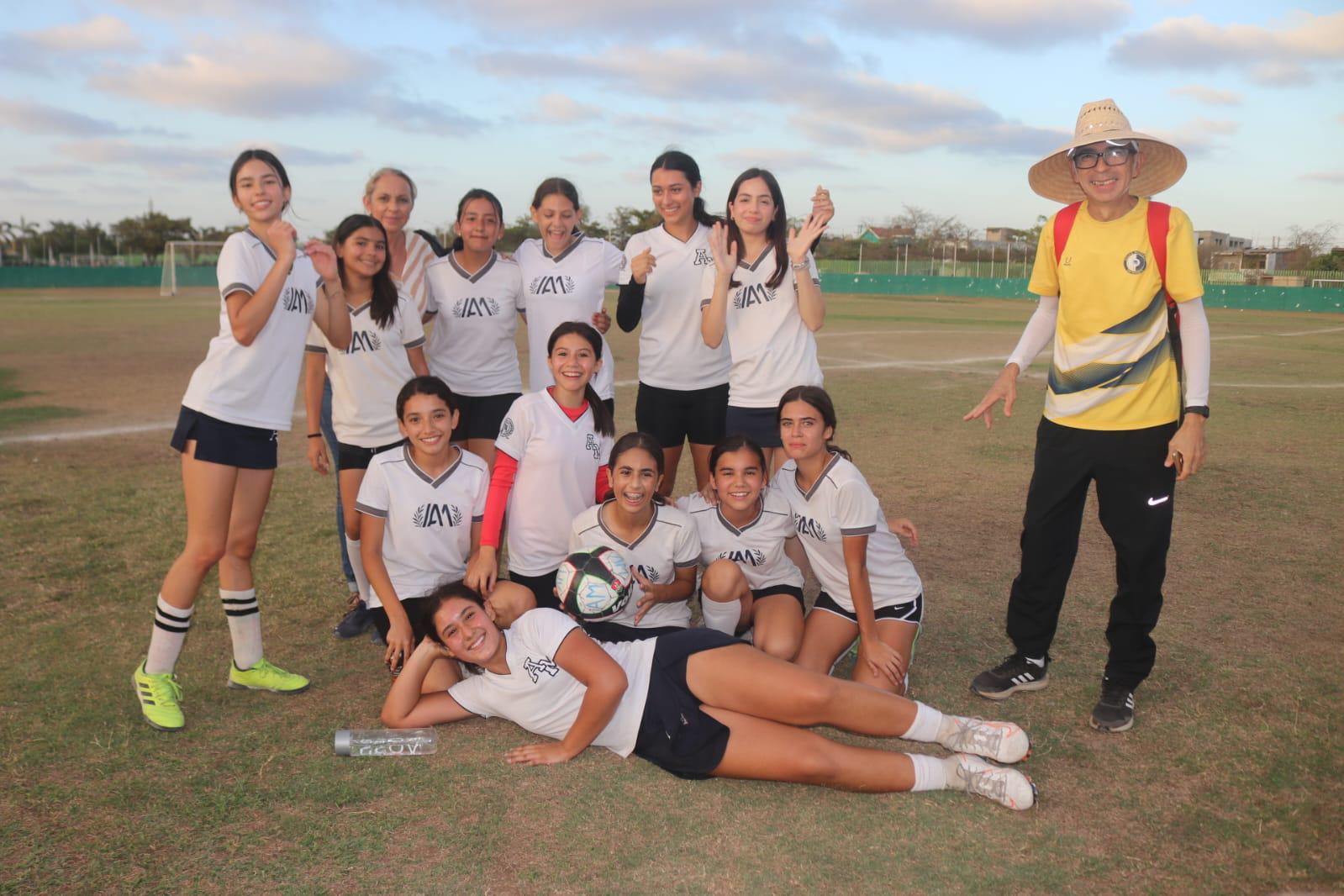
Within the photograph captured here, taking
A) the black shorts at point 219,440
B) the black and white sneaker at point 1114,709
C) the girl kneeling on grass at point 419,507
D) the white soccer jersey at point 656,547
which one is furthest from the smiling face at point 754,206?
the black and white sneaker at point 1114,709

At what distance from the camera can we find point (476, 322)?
4.95 metres

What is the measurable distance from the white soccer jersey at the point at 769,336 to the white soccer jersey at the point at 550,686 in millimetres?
1610

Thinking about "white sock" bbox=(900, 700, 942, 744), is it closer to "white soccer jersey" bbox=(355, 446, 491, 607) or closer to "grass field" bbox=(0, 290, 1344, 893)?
"grass field" bbox=(0, 290, 1344, 893)

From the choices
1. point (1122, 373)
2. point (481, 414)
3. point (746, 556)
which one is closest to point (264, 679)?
point (481, 414)

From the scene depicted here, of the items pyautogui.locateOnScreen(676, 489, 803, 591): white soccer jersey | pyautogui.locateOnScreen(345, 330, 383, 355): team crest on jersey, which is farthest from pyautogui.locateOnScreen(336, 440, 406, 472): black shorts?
pyautogui.locateOnScreen(676, 489, 803, 591): white soccer jersey

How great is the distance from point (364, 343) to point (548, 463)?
1.12 metres

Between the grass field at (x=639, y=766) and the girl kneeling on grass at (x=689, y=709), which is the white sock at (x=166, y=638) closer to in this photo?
the grass field at (x=639, y=766)

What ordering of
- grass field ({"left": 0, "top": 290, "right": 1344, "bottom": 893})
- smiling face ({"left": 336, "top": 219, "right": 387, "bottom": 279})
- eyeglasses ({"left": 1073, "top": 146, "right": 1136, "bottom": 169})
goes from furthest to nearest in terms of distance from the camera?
smiling face ({"left": 336, "top": 219, "right": 387, "bottom": 279})
eyeglasses ({"left": 1073, "top": 146, "right": 1136, "bottom": 169})
grass field ({"left": 0, "top": 290, "right": 1344, "bottom": 893})

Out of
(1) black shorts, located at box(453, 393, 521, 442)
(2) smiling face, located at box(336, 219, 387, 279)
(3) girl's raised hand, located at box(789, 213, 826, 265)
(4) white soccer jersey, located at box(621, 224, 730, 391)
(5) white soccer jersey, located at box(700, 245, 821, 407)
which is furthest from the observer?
(1) black shorts, located at box(453, 393, 521, 442)

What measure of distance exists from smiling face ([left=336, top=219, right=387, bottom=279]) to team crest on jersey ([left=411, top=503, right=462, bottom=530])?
120 centimetres

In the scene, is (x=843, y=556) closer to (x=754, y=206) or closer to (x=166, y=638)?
(x=754, y=206)

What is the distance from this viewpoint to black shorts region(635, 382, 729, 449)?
5000mm

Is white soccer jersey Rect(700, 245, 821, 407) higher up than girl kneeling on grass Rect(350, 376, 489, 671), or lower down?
higher up

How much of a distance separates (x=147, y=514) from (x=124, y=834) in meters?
4.23
